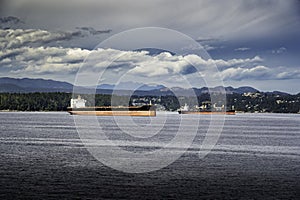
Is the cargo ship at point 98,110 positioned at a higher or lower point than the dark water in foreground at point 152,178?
higher

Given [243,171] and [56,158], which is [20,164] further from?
[243,171]

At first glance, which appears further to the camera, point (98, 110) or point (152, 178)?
point (98, 110)

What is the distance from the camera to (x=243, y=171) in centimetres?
3784

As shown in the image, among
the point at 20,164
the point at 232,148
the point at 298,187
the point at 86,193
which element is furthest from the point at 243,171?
the point at 232,148

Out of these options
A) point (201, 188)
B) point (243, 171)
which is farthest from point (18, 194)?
point (243, 171)

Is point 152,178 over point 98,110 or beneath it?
beneath

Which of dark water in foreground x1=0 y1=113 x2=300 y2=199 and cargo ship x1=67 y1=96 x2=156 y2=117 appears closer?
dark water in foreground x1=0 y1=113 x2=300 y2=199

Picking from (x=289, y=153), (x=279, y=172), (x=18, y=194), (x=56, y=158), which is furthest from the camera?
(x=289, y=153)

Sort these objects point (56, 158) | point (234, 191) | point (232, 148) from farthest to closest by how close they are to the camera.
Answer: point (232, 148)
point (56, 158)
point (234, 191)

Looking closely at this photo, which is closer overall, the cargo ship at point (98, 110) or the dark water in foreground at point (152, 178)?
the dark water in foreground at point (152, 178)

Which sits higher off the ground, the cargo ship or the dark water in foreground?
the cargo ship

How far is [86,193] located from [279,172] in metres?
15.9

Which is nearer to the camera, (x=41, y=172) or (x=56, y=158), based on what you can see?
(x=41, y=172)

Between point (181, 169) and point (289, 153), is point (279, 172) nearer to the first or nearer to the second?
point (181, 169)
